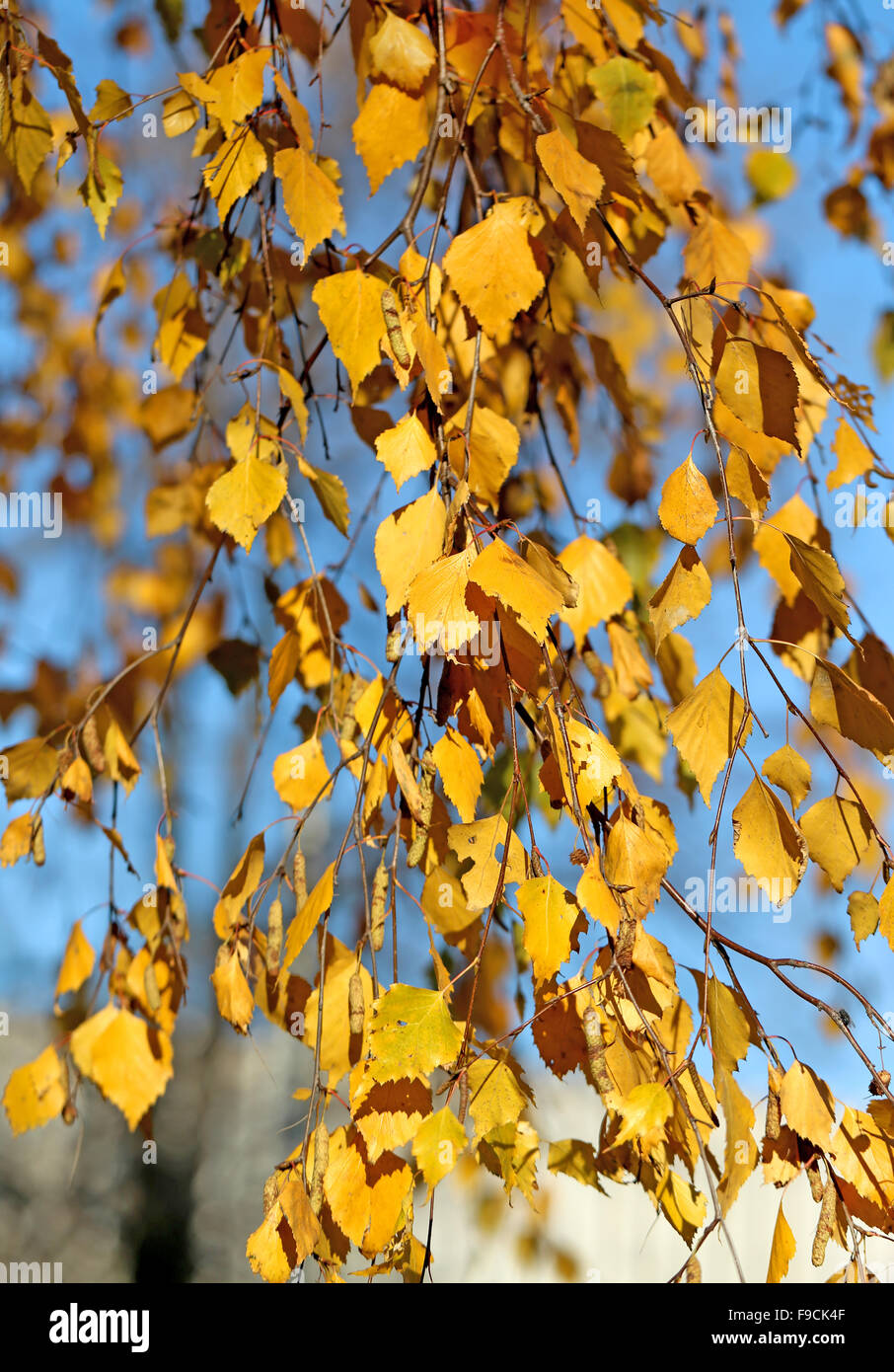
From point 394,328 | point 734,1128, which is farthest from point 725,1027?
point 394,328

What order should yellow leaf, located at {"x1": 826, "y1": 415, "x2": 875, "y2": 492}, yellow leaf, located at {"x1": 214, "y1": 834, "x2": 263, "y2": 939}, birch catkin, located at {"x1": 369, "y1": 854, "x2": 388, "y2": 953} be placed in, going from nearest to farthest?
birch catkin, located at {"x1": 369, "y1": 854, "x2": 388, "y2": 953}, yellow leaf, located at {"x1": 214, "y1": 834, "x2": 263, "y2": 939}, yellow leaf, located at {"x1": 826, "y1": 415, "x2": 875, "y2": 492}

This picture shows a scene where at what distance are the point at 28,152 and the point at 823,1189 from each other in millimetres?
761

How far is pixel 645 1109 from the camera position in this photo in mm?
415

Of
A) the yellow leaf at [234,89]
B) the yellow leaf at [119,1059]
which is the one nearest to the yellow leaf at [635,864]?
the yellow leaf at [119,1059]

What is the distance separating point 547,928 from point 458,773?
94 millimetres

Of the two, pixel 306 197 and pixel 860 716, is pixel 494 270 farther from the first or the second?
pixel 860 716

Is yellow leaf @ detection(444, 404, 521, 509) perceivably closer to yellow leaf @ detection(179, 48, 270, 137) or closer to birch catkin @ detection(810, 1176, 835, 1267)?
yellow leaf @ detection(179, 48, 270, 137)

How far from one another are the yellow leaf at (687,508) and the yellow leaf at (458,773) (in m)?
0.15

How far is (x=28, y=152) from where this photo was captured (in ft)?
2.08

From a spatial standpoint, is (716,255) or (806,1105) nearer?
(806,1105)

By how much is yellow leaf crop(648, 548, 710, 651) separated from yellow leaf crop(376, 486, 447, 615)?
11 cm

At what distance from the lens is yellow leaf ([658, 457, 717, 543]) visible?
46 cm

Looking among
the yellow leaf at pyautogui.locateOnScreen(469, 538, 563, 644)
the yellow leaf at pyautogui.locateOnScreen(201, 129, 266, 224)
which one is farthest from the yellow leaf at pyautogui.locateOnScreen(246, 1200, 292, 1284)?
the yellow leaf at pyautogui.locateOnScreen(201, 129, 266, 224)

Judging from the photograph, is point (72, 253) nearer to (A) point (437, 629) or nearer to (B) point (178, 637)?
(B) point (178, 637)
